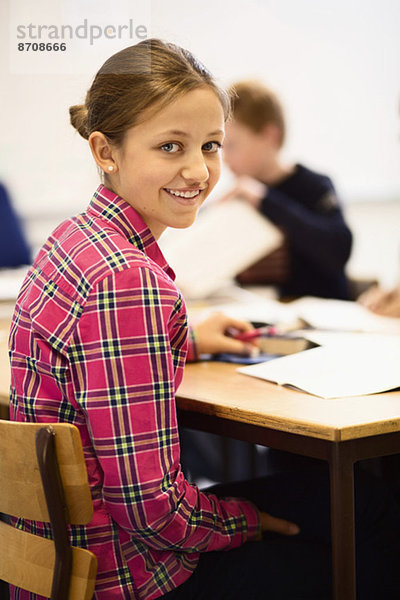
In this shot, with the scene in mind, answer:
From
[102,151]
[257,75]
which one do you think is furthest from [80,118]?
[257,75]

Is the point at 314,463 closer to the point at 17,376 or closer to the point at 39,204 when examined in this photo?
the point at 17,376

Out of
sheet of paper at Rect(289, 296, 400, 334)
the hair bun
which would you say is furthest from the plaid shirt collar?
sheet of paper at Rect(289, 296, 400, 334)

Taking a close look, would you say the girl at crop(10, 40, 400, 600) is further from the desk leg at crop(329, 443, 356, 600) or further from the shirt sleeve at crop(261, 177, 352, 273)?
the shirt sleeve at crop(261, 177, 352, 273)

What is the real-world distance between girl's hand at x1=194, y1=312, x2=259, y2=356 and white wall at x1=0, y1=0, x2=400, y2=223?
361mm

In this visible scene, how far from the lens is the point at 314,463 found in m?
1.81

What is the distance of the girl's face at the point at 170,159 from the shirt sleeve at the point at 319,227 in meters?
1.73

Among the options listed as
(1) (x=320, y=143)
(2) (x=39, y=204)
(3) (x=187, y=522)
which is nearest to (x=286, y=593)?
(3) (x=187, y=522)

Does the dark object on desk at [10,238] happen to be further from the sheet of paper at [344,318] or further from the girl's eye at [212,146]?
the girl's eye at [212,146]

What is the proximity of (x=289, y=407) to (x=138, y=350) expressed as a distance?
0.26m

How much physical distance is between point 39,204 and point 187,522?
2.49 meters

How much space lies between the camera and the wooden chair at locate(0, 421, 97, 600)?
0.88 metres

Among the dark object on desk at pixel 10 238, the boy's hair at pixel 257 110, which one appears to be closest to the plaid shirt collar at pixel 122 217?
the dark object on desk at pixel 10 238

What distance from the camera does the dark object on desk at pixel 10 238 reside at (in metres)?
2.75

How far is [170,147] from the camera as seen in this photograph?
1.07 m
